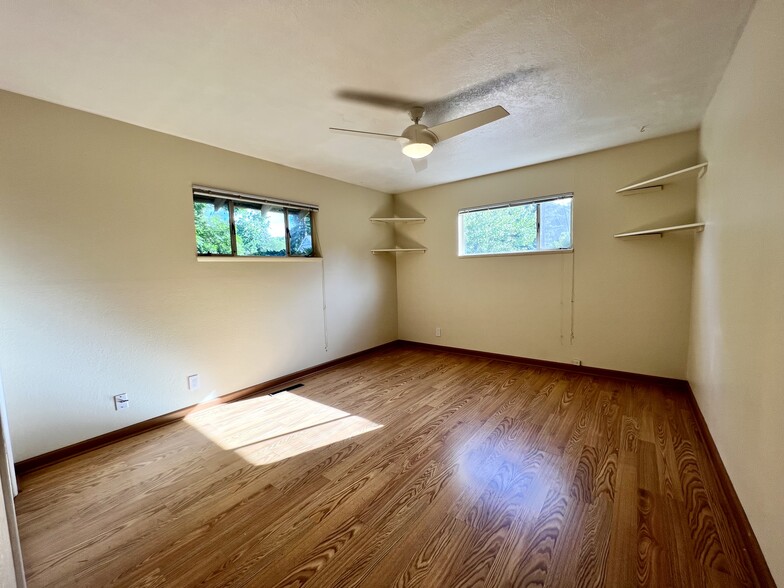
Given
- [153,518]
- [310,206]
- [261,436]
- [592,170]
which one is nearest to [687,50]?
[592,170]

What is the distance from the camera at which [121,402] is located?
2361mm

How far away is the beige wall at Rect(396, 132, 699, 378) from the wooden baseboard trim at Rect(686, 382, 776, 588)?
106 centimetres

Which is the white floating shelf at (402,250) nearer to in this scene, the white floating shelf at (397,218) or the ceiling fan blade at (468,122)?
the white floating shelf at (397,218)

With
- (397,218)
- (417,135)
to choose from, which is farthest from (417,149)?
(397,218)

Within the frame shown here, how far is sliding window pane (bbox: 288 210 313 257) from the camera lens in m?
3.61

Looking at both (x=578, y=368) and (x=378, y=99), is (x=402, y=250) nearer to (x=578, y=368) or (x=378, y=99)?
(x=378, y=99)

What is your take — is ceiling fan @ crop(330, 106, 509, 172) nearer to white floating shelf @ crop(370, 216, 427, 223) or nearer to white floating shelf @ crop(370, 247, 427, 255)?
white floating shelf @ crop(370, 216, 427, 223)

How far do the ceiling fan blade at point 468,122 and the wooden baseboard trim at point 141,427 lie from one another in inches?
115

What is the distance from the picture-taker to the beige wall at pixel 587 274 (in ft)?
9.58

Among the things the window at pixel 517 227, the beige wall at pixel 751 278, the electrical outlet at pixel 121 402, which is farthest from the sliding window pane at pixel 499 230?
the electrical outlet at pixel 121 402

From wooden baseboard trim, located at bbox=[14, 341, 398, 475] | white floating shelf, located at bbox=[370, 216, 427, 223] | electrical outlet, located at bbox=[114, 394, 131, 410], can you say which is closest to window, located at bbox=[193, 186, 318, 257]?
white floating shelf, located at bbox=[370, 216, 427, 223]

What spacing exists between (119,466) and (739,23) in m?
4.32

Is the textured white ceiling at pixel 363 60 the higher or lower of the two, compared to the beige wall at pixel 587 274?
higher

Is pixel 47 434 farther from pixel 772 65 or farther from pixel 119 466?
pixel 772 65
